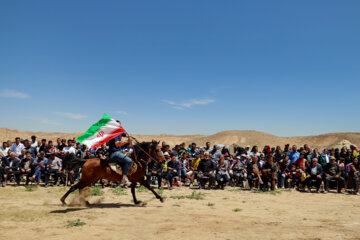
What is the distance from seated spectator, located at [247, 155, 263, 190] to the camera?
15141 mm

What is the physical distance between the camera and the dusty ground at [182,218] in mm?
6531

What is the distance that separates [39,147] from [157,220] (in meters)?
12.6

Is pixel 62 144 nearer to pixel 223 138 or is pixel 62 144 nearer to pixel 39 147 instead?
pixel 39 147

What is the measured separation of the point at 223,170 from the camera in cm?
1569

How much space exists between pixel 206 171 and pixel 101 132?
8.01 metres

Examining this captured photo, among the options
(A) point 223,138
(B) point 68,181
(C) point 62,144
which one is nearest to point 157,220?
(B) point 68,181

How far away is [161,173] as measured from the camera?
601 inches

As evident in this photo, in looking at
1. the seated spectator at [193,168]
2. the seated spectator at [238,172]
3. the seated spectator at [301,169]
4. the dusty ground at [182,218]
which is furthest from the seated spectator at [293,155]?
the seated spectator at [193,168]

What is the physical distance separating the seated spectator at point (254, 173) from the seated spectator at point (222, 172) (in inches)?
50.1

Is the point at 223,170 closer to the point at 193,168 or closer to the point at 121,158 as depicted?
the point at 193,168

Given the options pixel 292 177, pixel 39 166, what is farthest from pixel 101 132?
pixel 292 177

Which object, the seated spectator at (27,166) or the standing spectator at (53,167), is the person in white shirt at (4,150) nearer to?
the seated spectator at (27,166)

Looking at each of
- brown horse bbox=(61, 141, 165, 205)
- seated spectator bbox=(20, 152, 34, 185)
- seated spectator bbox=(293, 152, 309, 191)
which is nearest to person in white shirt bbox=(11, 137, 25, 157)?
seated spectator bbox=(20, 152, 34, 185)

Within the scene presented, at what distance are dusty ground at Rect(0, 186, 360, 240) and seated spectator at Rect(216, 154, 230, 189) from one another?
3.05 meters
